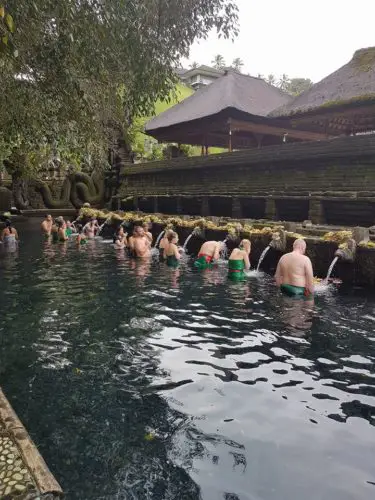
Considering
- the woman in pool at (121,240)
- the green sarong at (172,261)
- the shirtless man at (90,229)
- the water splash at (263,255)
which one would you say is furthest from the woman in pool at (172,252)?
the shirtless man at (90,229)

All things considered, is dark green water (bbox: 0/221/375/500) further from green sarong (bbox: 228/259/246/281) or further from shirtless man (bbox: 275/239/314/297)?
green sarong (bbox: 228/259/246/281)

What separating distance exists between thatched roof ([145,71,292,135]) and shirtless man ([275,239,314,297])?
13374 mm

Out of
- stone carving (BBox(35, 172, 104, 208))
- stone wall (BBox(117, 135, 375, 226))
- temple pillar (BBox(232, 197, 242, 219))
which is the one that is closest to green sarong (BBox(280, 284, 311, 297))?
stone wall (BBox(117, 135, 375, 226))

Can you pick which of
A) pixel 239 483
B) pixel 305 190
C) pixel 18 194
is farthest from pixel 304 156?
pixel 18 194

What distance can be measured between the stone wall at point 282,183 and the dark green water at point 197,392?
606 centimetres

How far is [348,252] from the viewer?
995cm

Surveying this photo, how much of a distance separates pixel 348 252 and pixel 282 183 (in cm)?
782

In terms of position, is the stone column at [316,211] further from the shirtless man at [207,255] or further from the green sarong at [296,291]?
the green sarong at [296,291]

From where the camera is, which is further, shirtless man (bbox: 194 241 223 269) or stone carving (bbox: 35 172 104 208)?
stone carving (bbox: 35 172 104 208)

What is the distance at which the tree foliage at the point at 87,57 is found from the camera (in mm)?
6410

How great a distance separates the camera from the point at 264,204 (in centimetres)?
1877

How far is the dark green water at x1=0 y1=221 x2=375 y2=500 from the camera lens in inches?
138

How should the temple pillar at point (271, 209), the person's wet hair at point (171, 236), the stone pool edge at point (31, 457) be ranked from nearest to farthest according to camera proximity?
the stone pool edge at point (31, 457)
the person's wet hair at point (171, 236)
the temple pillar at point (271, 209)

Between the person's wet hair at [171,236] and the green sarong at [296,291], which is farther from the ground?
the person's wet hair at [171,236]
